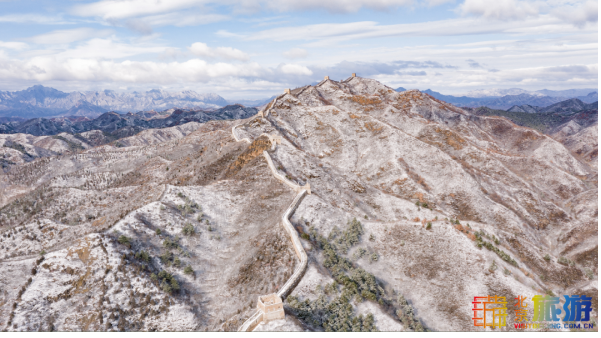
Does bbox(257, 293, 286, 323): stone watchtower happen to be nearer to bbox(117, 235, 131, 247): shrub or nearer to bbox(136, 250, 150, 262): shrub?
bbox(136, 250, 150, 262): shrub

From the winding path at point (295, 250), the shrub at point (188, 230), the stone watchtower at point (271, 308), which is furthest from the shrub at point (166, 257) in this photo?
the stone watchtower at point (271, 308)

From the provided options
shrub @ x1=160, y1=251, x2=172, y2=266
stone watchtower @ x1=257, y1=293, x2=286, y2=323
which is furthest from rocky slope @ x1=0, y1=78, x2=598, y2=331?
stone watchtower @ x1=257, y1=293, x2=286, y2=323

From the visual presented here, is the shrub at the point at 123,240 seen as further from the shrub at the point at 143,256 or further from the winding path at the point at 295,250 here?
the winding path at the point at 295,250

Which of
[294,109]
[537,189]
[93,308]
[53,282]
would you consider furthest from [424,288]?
[294,109]

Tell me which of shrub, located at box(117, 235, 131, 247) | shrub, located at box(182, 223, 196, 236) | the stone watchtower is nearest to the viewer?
the stone watchtower

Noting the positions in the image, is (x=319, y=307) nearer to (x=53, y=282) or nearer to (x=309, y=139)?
(x=53, y=282)
